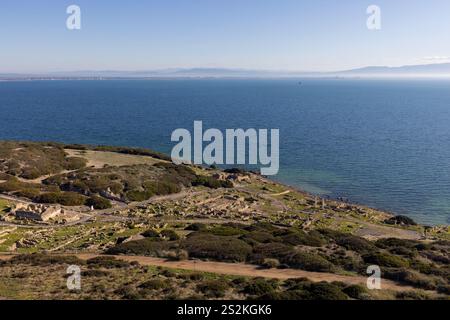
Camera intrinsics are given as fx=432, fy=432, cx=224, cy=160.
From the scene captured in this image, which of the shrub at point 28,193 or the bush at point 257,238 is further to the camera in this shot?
the shrub at point 28,193

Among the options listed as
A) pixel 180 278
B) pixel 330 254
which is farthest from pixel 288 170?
pixel 180 278

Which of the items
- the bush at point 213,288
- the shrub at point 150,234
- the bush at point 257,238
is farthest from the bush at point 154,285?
the shrub at point 150,234

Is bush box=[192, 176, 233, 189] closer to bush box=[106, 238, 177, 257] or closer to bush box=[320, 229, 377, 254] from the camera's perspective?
bush box=[320, 229, 377, 254]

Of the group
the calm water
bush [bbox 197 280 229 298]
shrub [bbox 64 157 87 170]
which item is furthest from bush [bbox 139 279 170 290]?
shrub [bbox 64 157 87 170]

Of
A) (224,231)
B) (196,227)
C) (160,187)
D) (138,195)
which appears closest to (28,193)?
(138,195)

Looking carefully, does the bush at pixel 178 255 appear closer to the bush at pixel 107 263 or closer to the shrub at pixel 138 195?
the bush at pixel 107 263
